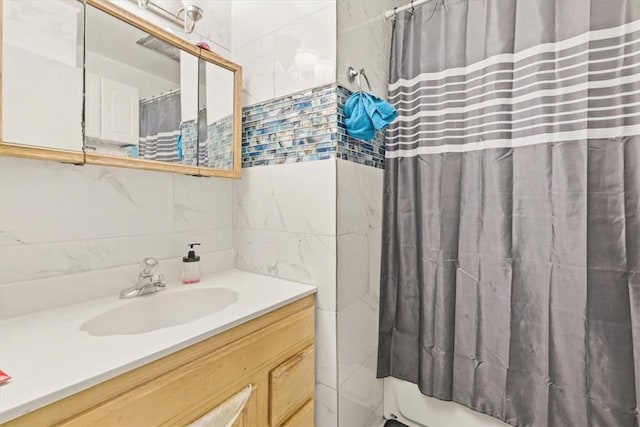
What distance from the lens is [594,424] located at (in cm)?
98

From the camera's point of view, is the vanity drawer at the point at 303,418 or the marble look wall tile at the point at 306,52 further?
the marble look wall tile at the point at 306,52

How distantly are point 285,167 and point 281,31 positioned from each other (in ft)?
1.86

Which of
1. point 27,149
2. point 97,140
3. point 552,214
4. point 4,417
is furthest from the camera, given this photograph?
point 552,214

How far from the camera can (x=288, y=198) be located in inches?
48.4

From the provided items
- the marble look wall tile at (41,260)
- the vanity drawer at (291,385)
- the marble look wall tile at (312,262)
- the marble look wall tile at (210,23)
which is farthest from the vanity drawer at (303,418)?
the marble look wall tile at (210,23)

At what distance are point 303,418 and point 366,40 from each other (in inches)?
58.8

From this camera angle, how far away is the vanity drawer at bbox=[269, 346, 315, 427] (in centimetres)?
93

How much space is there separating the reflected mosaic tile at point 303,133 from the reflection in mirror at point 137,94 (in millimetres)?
253

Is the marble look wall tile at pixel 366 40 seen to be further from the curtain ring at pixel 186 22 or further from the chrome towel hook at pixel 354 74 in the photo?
the curtain ring at pixel 186 22

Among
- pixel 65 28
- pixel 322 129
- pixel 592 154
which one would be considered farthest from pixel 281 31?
pixel 592 154

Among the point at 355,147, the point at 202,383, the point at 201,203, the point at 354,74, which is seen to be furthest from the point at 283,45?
the point at 202,383

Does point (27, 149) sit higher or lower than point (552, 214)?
higher

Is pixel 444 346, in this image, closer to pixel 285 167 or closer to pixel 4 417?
pixel 285 167

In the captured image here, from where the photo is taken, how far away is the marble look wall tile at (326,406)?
1.13 m
